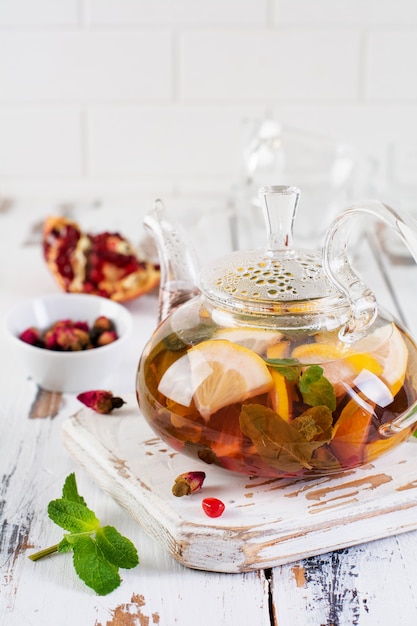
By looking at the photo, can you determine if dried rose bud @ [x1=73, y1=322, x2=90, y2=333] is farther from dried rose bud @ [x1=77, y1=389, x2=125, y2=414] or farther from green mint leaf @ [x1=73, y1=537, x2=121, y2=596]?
green mint leaf @ [x1=73, y1=537, x2=121, y2=596]

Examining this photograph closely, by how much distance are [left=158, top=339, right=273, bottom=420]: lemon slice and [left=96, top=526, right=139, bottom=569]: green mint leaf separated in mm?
122

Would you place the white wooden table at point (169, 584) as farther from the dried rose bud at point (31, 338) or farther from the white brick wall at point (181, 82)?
the white brick wall at point (181, 82)

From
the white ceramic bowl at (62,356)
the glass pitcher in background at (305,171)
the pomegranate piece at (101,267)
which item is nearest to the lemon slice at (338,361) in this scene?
the white ceramic bowl at (62,356)

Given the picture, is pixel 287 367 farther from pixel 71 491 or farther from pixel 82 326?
pixel 82 326

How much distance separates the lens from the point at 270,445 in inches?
30.2

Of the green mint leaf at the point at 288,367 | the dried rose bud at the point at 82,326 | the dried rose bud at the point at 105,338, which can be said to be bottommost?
the dried rose bud at the point at 105,338

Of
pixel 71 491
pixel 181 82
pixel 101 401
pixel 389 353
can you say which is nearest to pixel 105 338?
pixel 101 401

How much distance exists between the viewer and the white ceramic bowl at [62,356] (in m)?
1.08

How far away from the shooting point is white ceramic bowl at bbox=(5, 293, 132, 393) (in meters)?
1.08

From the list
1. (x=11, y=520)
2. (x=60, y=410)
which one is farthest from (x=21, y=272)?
(x=11, y=520)

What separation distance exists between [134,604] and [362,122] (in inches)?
62.3

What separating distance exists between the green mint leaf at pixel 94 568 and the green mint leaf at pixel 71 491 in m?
0.06

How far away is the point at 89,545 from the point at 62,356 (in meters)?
0.34

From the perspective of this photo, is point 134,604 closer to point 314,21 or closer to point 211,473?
point 211,473
